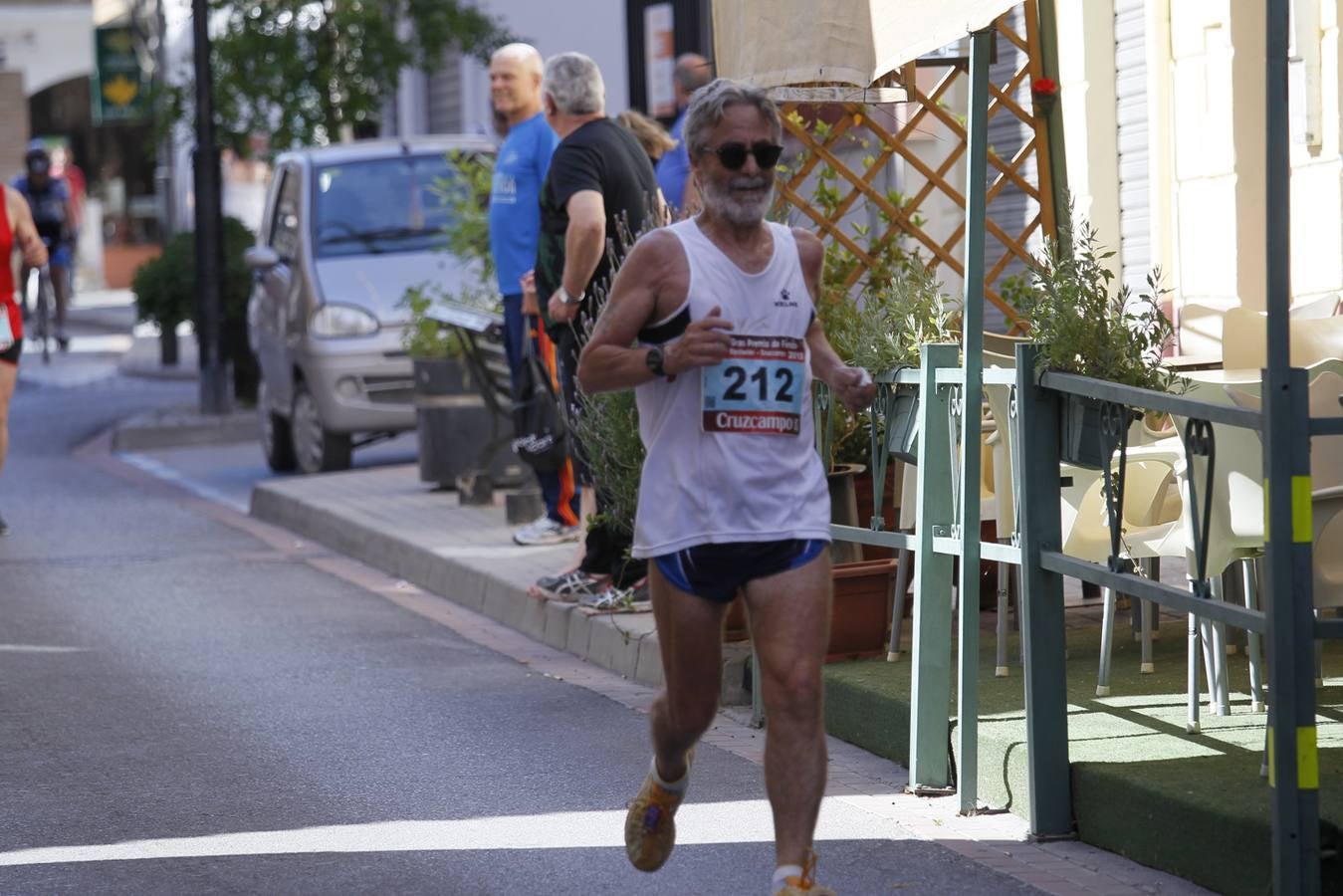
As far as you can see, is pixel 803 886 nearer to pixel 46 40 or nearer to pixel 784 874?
pixel 784 874

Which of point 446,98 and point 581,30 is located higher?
point 581,30

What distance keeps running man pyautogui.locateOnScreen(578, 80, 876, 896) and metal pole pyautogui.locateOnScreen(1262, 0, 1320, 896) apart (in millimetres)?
897

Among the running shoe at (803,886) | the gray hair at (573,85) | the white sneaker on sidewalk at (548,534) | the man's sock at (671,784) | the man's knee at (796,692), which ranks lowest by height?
the running shoe at (803,886)

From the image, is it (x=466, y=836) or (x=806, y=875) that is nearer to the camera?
(x=806, y=875)

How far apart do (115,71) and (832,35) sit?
27.6m

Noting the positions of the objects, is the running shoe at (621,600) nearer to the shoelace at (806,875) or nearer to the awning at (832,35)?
the awning at (832,35)

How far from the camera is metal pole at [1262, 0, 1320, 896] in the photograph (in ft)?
15.5

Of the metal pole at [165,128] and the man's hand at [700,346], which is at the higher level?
the metal pole at [165,128]

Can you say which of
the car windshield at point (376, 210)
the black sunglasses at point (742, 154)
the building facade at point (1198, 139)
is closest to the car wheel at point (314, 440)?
the car windshield at point (376, 210)

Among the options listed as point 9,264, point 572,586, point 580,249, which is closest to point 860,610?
point 580,249

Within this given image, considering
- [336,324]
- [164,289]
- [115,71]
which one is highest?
[115,71]

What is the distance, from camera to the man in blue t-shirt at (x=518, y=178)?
988 cm

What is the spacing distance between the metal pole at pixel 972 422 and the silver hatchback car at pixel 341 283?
26.7ft

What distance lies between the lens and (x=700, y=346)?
486 centimetres
